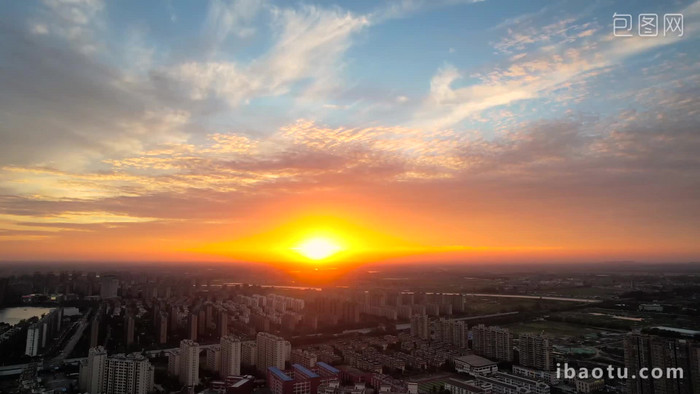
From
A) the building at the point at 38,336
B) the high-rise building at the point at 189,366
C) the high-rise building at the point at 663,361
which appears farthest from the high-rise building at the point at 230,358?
the high-rise building at the point at 663,361

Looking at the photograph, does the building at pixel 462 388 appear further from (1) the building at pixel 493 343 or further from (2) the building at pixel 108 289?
(2) the building at pixel 108 289

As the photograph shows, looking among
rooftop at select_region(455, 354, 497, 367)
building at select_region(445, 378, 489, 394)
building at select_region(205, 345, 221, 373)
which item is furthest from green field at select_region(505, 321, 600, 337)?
building at select_region(205, 345, 221, 373)

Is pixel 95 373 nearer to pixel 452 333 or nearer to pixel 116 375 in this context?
pixel 116 375

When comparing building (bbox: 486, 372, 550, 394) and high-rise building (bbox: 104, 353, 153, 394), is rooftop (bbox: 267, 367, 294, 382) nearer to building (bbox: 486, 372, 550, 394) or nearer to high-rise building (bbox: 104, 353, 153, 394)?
high-rise building (bbox: 104, 353, 153, 394)

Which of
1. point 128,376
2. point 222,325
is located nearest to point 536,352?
point 128,376

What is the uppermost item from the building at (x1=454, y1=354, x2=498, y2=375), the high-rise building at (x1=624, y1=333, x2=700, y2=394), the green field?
the high-rise building at (x1=624, y1=333, x2=700, y2=394)

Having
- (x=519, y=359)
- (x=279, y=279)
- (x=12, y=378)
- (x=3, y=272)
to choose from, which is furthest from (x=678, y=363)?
(x=279, y=279)

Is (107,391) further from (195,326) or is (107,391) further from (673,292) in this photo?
(673,292)
